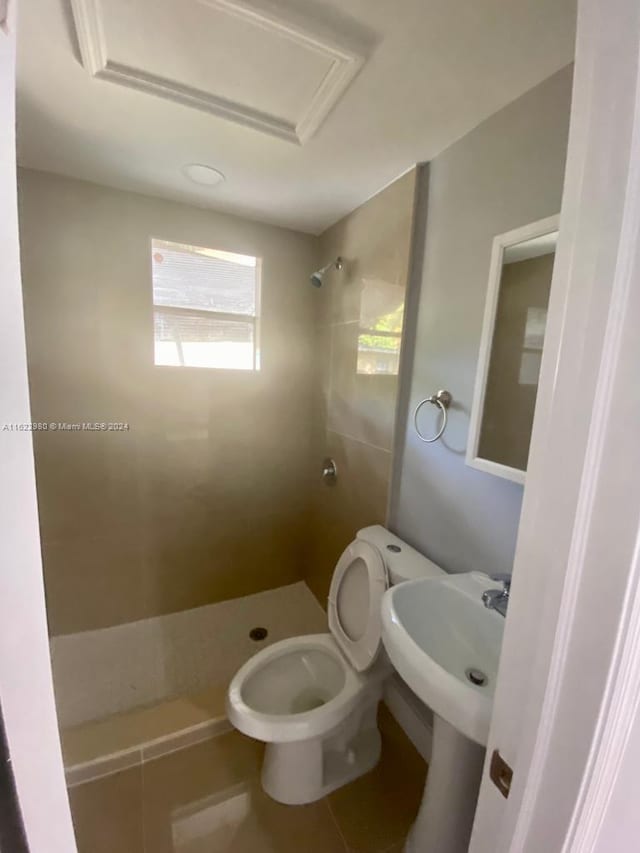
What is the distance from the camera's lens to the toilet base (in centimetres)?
117

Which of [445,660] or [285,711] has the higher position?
[445,660]

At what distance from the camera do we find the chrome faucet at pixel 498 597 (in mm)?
938

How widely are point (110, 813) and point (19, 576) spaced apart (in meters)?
1.47

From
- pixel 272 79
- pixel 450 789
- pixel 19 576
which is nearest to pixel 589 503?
pixel 19 576

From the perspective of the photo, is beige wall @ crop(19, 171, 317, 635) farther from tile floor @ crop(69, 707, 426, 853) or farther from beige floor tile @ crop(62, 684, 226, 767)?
tile floor @ crop(69, 707, 426, 853)

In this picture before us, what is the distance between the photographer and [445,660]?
38.1 inches

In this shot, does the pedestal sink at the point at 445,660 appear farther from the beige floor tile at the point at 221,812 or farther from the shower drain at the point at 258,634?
the shower drain at the point at 258,634

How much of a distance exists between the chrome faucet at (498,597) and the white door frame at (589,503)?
1.57 feet

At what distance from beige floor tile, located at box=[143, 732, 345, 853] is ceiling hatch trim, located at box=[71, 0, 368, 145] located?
2.29 metres

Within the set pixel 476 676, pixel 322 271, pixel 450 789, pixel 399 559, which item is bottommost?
pixel 450 789

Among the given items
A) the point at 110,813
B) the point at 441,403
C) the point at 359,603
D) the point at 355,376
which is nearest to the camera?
the point at 110,813

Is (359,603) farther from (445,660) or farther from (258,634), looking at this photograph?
(258,634)

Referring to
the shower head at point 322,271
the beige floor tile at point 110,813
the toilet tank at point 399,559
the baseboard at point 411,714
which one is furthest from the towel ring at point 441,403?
the beige floor tile at point 110,813

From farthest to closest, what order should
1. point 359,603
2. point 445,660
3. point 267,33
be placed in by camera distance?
point 359,603 < point 445,660 < point 267,33
